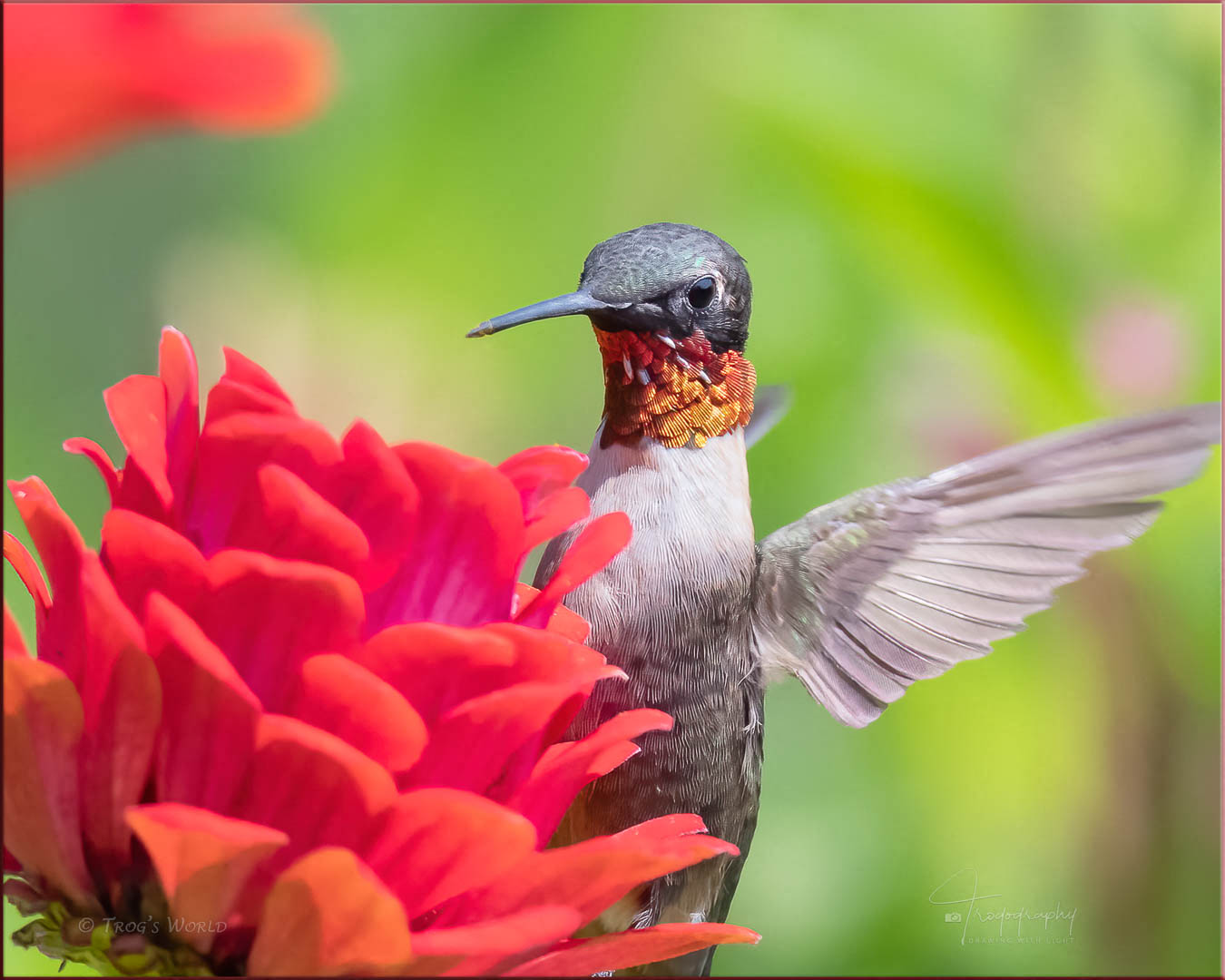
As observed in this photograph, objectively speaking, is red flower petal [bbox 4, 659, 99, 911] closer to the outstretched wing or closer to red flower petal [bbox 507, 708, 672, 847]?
red flower petal [bbox 507, 708, 672, 847]

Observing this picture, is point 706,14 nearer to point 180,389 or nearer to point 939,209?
point 939,209

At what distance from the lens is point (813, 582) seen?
1.92 feet

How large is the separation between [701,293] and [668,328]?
1.0 inches

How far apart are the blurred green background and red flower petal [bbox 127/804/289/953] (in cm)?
56

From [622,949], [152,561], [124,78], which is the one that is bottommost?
[622,949]

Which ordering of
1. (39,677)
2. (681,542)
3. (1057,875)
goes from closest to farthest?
(39,677)
(681,542)
(1057,875)

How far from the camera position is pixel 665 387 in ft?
1.65

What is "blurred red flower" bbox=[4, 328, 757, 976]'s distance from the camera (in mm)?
247

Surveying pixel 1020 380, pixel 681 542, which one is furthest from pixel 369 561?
pixel 1020 380

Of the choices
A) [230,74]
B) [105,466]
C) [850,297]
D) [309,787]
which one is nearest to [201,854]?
[309,787]

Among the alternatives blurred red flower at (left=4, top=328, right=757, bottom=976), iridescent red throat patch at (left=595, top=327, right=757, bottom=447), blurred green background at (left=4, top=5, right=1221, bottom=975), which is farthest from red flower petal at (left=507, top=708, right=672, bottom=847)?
blurred green background at (left=4, top=5, right=1221, bottom=975)

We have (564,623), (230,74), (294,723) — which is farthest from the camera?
(230,74)

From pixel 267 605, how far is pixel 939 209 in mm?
845

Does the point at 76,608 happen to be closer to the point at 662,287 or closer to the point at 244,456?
the point at 244,456
